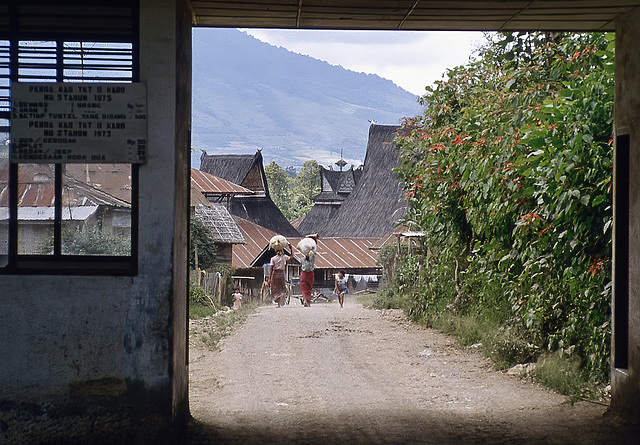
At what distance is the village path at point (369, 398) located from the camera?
569 cm

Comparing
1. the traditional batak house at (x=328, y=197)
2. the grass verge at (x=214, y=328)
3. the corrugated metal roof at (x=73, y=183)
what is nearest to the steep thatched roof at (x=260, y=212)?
the traditional batak house at (x=328, y=197)

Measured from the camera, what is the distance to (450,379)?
8.27 metres

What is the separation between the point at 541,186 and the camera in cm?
720

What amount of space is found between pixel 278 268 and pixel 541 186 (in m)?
13.9

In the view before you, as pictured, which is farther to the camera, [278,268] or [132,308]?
[278,268]

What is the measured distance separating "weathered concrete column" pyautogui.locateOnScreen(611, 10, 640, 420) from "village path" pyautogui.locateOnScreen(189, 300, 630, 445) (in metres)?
0.41

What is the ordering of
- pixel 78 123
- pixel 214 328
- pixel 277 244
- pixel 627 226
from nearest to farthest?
pixel 78 123 → pixel 627 226 → pixel 214 328 → pixel 277 244

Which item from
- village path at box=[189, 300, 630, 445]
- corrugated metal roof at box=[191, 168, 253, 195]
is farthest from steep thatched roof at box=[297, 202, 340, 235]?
village path at box=[189, 300, 630, 445]

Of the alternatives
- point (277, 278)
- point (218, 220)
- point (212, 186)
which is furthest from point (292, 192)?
point (277, 278)

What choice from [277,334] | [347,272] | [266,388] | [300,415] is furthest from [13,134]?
[347,272]

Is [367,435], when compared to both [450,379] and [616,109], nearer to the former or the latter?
[450,379]

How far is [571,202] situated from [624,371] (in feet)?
5.20

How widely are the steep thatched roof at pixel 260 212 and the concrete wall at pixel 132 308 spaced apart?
41478 mm

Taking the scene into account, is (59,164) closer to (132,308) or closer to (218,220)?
(132,308)
